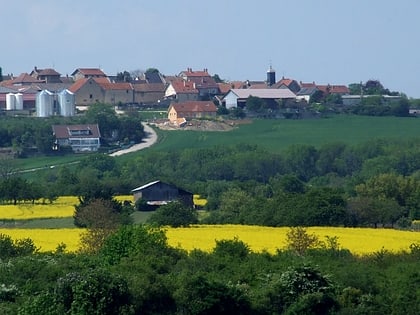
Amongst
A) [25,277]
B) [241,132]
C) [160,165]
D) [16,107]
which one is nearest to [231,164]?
[160,165]

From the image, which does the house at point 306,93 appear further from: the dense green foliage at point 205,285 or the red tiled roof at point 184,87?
the dense green foliage at point 205,285

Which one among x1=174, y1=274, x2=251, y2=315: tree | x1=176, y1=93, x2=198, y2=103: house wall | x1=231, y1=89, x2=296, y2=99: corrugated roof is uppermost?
x1=231, y1=89, x2=296, y2=99: corrugated roof

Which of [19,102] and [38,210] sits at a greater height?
[19,102]

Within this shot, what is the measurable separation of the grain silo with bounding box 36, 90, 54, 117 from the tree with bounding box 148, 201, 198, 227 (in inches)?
1848

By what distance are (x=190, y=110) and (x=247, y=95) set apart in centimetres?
784

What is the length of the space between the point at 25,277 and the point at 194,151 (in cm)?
4042

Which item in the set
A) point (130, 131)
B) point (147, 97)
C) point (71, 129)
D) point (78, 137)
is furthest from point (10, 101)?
point (78, 137)

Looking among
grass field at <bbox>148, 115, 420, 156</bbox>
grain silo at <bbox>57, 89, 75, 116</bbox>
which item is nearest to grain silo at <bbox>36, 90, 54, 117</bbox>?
grain silo at <bbox>57, 89, 75, 116</bbox>

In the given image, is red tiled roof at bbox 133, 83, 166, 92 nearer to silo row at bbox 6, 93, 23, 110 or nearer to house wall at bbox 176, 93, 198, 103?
house wall at bbox 176, 93, 198, 103

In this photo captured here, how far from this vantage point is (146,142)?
239ft

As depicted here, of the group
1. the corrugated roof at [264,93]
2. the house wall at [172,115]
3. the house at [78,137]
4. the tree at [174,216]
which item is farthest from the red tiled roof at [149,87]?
the tree at [174,216]

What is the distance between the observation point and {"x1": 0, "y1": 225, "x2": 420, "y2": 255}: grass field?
31.1 meters

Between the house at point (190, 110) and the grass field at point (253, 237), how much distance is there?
143 feet

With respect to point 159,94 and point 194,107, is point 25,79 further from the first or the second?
point 194,107
